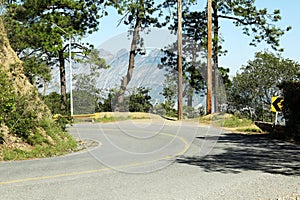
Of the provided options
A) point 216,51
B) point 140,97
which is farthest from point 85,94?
point 140,97

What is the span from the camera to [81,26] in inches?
1663

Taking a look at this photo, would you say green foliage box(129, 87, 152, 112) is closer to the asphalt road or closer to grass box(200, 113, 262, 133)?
the asphalt road

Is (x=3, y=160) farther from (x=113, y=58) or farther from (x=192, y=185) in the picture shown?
(x=192, y=185)

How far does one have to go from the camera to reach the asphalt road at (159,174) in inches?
299

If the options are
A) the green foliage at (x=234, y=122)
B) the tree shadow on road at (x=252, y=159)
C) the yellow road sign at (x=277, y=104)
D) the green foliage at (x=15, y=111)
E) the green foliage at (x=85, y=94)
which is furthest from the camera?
the green foliage at (x=85, y=94)

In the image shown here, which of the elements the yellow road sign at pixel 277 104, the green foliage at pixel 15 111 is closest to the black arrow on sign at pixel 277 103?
the yellow road sign at pixel 277 104

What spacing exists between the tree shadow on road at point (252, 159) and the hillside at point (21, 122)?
5104 millimetres

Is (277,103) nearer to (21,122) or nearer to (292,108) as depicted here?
(292,108)

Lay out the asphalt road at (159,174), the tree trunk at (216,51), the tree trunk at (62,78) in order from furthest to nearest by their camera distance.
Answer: the tree trunk at (62,78) < the tree trunk at (216,51) < the asphalt road at (159,174)

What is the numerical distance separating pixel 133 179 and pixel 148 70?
2475 millimetres

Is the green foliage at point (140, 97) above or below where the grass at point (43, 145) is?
above

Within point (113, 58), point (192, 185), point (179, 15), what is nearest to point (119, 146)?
point (113, 58)

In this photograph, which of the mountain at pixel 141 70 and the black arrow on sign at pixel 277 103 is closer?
the mountain at pixel 141 70

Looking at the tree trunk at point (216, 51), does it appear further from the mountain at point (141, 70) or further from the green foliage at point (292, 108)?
A: the mountain at point (141, 70)
